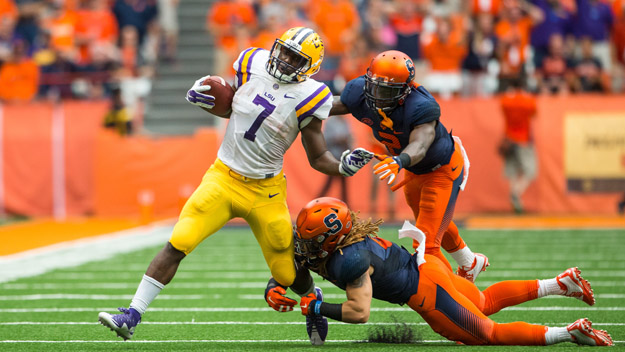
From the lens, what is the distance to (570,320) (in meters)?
5.72

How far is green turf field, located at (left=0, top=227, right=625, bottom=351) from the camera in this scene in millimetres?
5188

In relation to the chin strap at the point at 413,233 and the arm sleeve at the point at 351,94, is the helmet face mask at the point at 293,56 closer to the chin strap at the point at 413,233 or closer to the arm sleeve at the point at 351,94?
the arm sleeve at the point at 351,94

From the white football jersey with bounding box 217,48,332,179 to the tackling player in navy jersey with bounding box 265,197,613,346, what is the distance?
602 millimetres

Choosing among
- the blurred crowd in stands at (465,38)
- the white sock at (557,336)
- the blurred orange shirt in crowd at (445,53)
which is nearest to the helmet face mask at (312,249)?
the white sock at (557,336)

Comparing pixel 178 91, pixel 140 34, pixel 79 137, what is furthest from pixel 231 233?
pixel 140 34

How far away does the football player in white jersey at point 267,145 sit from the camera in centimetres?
520

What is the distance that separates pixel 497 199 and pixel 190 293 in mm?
6249

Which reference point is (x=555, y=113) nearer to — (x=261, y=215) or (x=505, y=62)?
(x=505, y=62)

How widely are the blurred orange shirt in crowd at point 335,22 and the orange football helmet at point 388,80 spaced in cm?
820

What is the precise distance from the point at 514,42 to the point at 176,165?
489 centimetres

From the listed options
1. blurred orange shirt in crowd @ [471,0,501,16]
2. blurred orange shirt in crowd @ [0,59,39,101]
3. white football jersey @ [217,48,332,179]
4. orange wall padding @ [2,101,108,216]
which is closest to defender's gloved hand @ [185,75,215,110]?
white football jersey @ [217,48,332,179]

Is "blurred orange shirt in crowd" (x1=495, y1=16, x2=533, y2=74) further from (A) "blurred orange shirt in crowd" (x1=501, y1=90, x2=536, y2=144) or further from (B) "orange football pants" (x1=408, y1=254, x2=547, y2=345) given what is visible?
(B) "orange football pants" (x1=408, y1=254, x2=547, y2=345)

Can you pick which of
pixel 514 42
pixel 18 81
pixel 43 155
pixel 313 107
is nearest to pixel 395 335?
pixel 313 107

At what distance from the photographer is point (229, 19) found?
14.0 m
